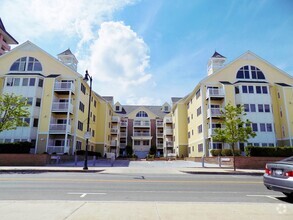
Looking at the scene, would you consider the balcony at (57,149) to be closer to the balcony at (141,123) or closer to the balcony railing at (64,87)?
the balcony railing at (64,87)

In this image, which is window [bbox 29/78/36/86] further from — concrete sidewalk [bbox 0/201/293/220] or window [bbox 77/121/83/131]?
concrete sidewalk [bbox 0/201/293/220]

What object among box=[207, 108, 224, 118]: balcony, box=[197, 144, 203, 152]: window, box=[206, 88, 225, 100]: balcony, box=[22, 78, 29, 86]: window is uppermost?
box=[22, 78, 29, 86]: window

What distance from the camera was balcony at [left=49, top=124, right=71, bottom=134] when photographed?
3039 centimetres

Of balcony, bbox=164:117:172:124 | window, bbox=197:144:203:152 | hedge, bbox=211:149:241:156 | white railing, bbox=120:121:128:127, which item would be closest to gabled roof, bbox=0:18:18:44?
white railing, bbox=120:121:128:127

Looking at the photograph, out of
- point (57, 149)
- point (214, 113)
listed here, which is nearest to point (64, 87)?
point (57, 149)

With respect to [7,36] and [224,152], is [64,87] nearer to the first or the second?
[224,152]

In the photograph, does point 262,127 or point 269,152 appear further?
point 262,127

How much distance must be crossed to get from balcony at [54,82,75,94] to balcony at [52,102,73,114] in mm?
1945

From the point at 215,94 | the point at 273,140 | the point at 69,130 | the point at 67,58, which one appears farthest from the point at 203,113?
the point at 67,58

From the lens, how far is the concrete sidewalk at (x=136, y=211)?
484 cm

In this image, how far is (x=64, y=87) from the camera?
1283 inches

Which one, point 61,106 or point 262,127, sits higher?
point 61,106

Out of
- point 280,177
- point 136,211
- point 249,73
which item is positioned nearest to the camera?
point 136,211

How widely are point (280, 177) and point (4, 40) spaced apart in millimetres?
59947
